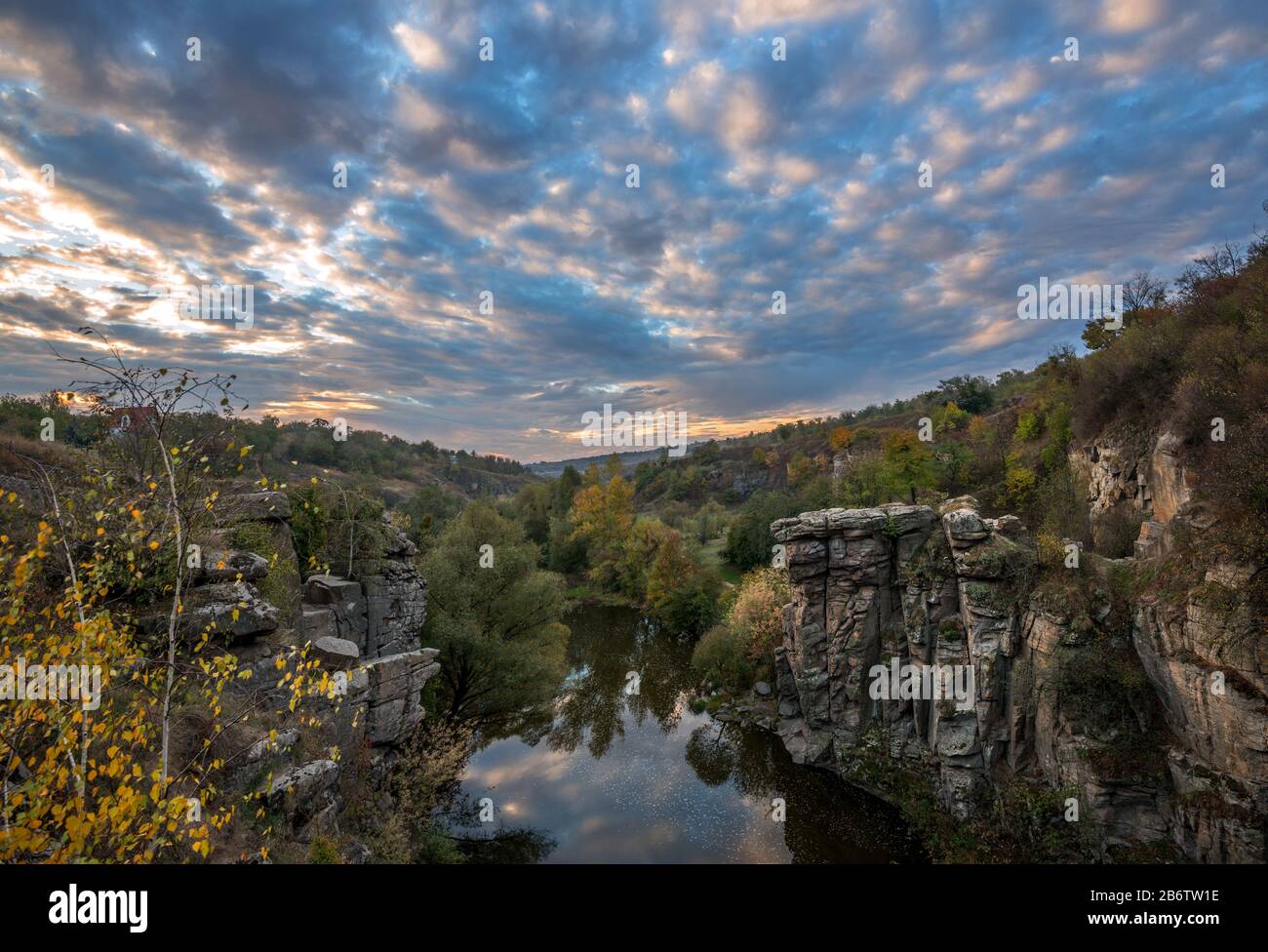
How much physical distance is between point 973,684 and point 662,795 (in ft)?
47.3

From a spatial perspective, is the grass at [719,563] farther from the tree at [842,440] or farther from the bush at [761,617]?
the tree at [842,440]

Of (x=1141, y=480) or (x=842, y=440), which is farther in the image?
(x=842, y=440)

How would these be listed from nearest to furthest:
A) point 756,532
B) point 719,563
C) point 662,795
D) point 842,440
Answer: point 662,795
point 756,532
point 719,563
point 842,440

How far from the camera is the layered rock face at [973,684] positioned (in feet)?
47.7

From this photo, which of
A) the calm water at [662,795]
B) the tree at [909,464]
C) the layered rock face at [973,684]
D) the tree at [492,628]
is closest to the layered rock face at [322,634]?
the tree at [492,628]

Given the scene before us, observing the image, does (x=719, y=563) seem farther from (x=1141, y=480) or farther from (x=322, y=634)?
(x=322, y=634)

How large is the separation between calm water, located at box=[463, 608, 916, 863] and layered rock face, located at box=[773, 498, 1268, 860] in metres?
2.49

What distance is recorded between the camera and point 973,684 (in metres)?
20.6

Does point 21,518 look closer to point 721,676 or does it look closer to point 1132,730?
point 1132,730

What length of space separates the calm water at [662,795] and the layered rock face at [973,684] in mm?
2492

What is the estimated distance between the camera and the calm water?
20.2 meters

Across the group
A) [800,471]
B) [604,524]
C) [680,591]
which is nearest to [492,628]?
[680,591]
